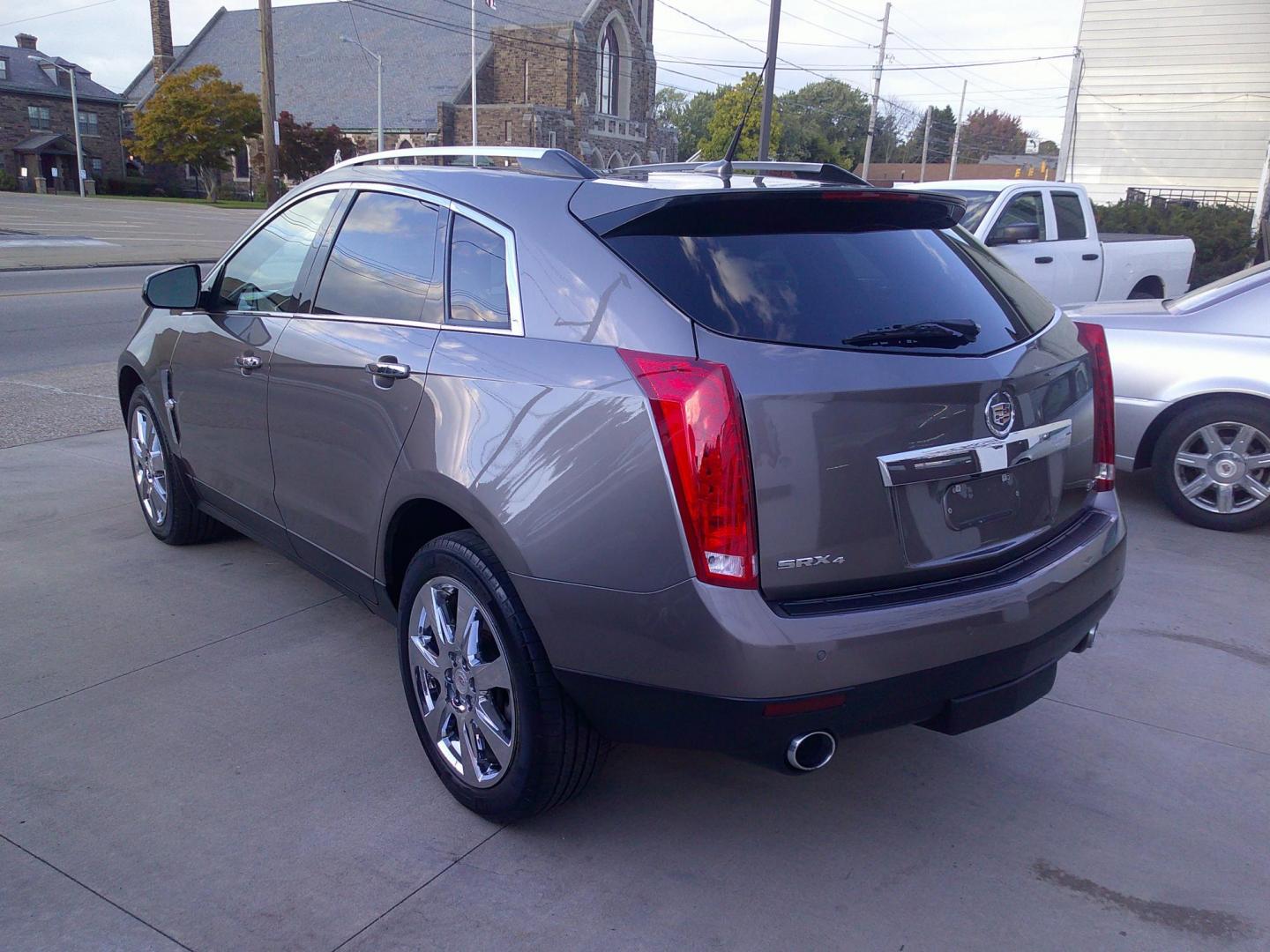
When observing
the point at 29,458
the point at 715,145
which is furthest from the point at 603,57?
the point at 29,458

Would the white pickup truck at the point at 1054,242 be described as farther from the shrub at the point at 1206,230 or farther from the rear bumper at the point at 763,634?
the shrub at the point at 1206,230

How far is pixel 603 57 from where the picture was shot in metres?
64.6

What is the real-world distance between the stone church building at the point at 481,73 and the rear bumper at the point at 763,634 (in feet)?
184

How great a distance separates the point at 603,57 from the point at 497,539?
219ft

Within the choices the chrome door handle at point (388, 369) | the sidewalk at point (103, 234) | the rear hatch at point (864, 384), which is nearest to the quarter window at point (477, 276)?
the chrome door handle at point (388, 369)

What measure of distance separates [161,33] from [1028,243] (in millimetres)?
78824

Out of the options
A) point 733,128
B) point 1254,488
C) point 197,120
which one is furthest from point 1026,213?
point 197,120

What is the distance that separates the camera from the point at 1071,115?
27.3 m

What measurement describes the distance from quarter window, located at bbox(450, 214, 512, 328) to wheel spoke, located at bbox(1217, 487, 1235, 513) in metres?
4.88

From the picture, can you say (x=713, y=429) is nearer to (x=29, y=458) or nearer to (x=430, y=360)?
(x=430, y=360)

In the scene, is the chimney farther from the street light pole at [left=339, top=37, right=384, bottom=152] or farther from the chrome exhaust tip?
the chrome exhaust tip

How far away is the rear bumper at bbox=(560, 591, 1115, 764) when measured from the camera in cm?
258

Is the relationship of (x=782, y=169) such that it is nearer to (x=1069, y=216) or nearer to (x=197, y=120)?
(x=1069, y=216)

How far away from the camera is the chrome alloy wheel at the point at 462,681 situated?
3031mm
